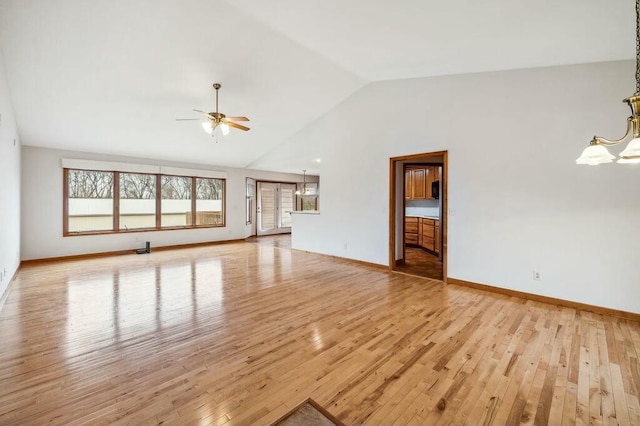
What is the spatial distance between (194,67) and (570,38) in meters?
4.69

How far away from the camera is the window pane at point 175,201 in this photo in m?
7.70

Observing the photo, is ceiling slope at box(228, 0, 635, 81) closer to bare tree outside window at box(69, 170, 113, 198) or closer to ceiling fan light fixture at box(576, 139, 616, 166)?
ceiling fan light fixture at box(576, 139, 616, 166)

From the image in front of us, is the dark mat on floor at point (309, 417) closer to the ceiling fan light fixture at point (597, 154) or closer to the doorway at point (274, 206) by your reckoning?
the ceiling fan light fixture at point (597, 154)

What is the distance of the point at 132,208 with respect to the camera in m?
7.13

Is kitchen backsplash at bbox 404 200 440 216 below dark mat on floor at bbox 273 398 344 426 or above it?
above

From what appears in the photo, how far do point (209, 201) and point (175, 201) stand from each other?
3.29 feet

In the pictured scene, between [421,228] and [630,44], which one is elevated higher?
[630,44]

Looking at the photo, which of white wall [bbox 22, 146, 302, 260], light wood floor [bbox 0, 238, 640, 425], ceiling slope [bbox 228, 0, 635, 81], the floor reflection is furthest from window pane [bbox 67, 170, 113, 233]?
ceiling slope [bbox 228, 0, 635, 81]

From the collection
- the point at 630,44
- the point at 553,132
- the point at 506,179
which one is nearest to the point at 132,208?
the point at 506,179

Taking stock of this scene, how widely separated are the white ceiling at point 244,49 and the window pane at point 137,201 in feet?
5.06

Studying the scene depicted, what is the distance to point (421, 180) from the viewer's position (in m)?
7.08

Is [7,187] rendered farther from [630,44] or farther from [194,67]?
[630,44]

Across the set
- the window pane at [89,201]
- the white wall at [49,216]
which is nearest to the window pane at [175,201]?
the white wall at [49,216]

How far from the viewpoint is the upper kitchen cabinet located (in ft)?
22.8
